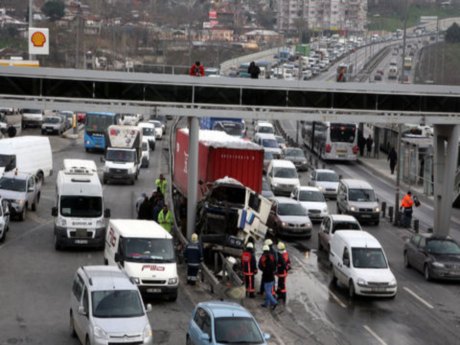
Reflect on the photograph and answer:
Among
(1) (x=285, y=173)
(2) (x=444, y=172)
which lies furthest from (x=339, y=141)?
(2) (x=444, y=172)

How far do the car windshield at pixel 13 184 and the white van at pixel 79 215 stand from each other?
5638 millimetres

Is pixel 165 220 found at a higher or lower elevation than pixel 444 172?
lower

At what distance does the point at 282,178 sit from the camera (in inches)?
2020

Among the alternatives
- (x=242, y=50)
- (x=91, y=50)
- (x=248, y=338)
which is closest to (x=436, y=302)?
(x=248, y=338)

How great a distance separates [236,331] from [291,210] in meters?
21.0

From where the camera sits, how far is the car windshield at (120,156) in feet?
175

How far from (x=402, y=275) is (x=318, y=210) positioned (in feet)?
36.9

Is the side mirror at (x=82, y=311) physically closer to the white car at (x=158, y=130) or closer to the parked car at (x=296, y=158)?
the parked car at (x=296, y=158)

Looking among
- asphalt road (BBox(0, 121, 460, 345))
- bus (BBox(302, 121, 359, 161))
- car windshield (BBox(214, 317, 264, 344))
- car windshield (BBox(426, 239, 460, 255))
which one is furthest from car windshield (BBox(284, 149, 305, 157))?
car windshield (BBox(214, 317, 264, 344))

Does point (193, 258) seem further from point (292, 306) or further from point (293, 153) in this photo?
point (293, 153)

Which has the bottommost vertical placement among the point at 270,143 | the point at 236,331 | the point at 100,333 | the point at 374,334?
the point at 374,334

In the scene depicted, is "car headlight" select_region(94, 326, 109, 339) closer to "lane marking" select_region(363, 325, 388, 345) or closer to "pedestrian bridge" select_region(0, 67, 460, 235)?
"lane marking" select_region(363, 325, 388, 345)

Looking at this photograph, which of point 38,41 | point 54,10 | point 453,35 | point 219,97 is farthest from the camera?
point 453,35

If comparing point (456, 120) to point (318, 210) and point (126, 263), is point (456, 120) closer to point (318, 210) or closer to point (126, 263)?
point (318, 210)
